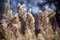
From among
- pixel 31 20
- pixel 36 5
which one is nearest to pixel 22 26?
pixel 31 20

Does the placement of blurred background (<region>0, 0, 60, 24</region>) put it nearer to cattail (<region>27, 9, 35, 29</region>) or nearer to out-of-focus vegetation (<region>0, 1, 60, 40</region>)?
out-of-focus vegetation (<region>0, 1, 60, 40</region>)

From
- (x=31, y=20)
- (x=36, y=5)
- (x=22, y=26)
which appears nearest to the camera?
(x=31, y=20)

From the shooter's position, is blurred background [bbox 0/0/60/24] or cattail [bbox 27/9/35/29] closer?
cattail [bbox 27/9/35/29]

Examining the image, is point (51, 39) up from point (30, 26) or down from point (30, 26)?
down

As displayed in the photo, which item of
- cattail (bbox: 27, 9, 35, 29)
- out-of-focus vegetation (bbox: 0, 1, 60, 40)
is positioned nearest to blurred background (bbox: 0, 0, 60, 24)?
out-of-focus vegetation (bbox: 0, 1, 60, 40)

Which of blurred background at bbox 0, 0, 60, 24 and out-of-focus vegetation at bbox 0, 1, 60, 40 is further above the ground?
blurred background at bbox 0, 0, 60, 24

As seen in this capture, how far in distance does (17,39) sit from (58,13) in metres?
0.85

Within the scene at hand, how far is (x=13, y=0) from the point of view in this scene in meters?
1.68

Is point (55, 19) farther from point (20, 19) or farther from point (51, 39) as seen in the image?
point (20, 19)

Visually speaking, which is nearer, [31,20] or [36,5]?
[31,20]

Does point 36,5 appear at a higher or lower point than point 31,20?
higher

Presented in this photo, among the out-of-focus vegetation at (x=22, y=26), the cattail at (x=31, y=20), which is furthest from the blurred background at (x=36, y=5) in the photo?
the cattail at (x=31, y=20)

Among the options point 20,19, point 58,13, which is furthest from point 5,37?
point 58,13

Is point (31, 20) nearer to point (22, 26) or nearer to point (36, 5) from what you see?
point (22, 26)
